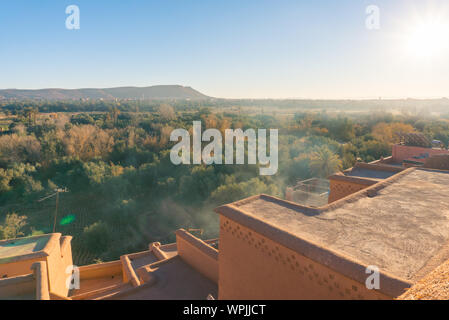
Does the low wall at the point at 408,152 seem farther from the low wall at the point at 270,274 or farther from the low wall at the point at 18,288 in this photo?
the low wall at the point at 18,288

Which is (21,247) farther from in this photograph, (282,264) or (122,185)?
(122,185)

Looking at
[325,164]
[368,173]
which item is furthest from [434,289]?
[325,164]

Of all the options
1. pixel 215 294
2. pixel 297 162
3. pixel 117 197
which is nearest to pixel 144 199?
pixel 117 197

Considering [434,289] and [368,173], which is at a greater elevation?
[434,289]

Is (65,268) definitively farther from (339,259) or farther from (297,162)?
(297,162)

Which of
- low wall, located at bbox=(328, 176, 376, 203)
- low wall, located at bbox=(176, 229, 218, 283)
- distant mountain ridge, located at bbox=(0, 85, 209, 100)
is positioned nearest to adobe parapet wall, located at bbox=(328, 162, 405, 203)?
low wall, located at bbox=(328, 176, 376, 203)
